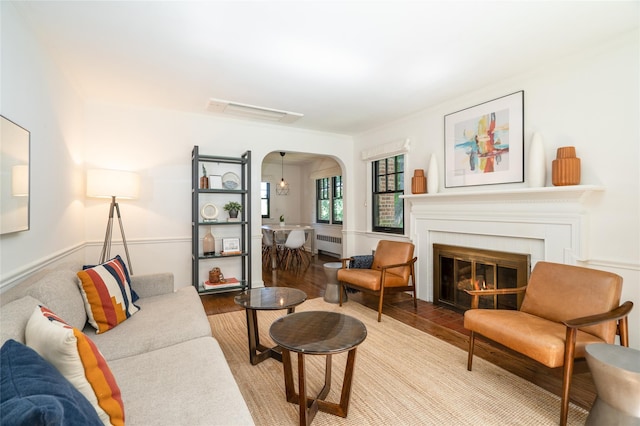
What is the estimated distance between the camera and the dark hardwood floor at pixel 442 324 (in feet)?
6.79

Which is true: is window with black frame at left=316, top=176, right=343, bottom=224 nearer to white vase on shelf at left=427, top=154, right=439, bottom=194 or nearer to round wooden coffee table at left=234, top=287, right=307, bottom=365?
white vase on shelf at left=427, top=154, right=439, bottom=194

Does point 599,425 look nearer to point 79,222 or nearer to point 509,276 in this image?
point 509,276

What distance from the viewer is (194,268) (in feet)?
13.2

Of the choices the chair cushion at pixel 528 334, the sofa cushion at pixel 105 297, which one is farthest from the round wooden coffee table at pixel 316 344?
the sofa cushion at pixel 105 297

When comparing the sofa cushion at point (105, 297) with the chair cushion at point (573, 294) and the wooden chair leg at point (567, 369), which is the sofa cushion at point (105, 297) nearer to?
the wooden chair leg at point (567, 369)

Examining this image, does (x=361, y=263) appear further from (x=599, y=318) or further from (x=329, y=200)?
(x=329, y=200)

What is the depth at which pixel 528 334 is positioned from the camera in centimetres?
189

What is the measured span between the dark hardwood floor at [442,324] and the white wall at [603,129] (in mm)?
820

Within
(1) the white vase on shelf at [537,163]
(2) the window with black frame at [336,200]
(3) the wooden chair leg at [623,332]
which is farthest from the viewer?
(2) the window with black frame at [336,200]

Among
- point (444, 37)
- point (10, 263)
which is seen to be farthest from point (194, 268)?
point (444, 37)

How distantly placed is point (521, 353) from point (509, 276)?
5.00 ft

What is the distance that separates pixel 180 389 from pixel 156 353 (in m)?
0.47

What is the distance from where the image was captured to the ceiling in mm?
2045

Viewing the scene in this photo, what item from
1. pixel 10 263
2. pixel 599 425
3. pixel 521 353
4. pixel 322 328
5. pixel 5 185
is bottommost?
pixel 599 425
